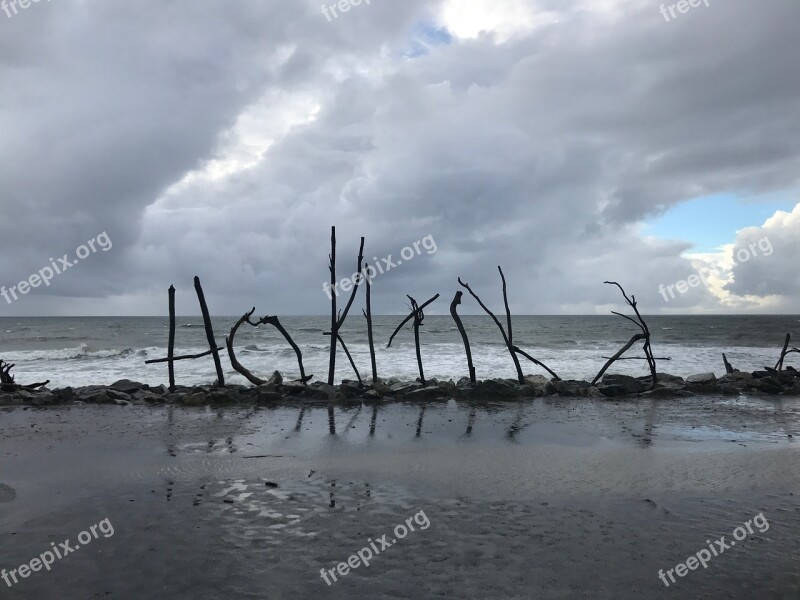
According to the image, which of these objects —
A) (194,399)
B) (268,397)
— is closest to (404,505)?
(268,397)

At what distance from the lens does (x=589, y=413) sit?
12.0 meters

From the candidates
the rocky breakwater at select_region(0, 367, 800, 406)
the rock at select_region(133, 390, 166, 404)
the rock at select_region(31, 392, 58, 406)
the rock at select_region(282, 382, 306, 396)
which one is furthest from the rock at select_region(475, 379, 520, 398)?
the rock at select_region(31, 392, 58, 406)

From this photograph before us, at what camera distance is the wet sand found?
175 inches

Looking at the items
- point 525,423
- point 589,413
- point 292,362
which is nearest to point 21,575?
point 525,423

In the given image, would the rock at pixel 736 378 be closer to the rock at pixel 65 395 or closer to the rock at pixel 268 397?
the rock at pixel 268 397

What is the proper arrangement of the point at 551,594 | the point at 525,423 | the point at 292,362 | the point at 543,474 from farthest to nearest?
the point at 292,362, the point at 525,423, the point at 543,474, the point at 551,594

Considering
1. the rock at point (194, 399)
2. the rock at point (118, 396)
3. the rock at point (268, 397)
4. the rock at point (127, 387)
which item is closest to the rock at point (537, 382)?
the rock at point (268, 397)

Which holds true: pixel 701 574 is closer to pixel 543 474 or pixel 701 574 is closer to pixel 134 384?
pixel 543 474

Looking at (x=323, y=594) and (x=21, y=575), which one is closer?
(x=323, y=594)

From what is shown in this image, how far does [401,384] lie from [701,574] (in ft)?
34.6

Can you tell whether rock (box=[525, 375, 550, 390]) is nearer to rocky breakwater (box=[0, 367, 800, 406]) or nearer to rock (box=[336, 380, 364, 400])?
Answer: rocky breakwater (box=[0, 367, 800, 406])

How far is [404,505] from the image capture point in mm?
6125

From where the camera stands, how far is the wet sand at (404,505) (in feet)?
14.6

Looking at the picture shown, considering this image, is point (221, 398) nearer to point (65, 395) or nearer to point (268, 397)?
point (268, 397)
